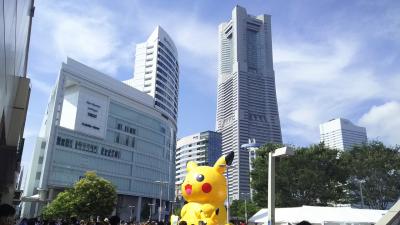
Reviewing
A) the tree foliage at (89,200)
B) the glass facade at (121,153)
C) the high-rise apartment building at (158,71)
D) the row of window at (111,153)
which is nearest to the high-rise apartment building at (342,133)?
the high-rise apartment building at (158,71)

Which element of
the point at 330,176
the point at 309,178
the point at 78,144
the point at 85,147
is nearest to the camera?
the point at 309,178

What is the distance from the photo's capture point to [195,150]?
15412cm

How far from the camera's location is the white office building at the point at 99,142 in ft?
217

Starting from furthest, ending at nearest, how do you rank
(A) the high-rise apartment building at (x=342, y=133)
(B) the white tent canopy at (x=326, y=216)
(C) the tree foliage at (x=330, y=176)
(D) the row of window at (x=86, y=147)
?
(A) the high-rise apartment building at (x=342, y=133)
(D) the row of window at (x=86, y=147)
(C) the tree foliage at (x=330, y=176)
(B) the white tent canopy at (x=326, y=216)

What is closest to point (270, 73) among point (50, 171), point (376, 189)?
point (50, 171)

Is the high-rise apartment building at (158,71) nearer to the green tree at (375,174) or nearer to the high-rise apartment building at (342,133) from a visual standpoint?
the green tree at (375,174)

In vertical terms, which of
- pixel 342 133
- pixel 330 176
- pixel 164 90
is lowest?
pixel 330 176

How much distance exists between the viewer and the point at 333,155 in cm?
3712

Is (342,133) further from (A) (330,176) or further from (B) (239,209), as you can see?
(A) (330,176)

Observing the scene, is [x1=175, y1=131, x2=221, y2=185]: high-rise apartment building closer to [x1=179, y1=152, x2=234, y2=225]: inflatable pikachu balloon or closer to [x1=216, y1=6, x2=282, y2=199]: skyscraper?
[x1=216, y1=6, x2=282, y2=199]: skyscraper

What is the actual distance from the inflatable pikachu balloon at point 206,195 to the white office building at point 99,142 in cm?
4700

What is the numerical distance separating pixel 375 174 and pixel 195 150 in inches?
4627

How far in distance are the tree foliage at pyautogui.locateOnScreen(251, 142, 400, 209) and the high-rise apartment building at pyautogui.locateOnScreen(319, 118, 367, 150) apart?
110 metres

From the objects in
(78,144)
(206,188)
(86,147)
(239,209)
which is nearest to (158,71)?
(86,147)
